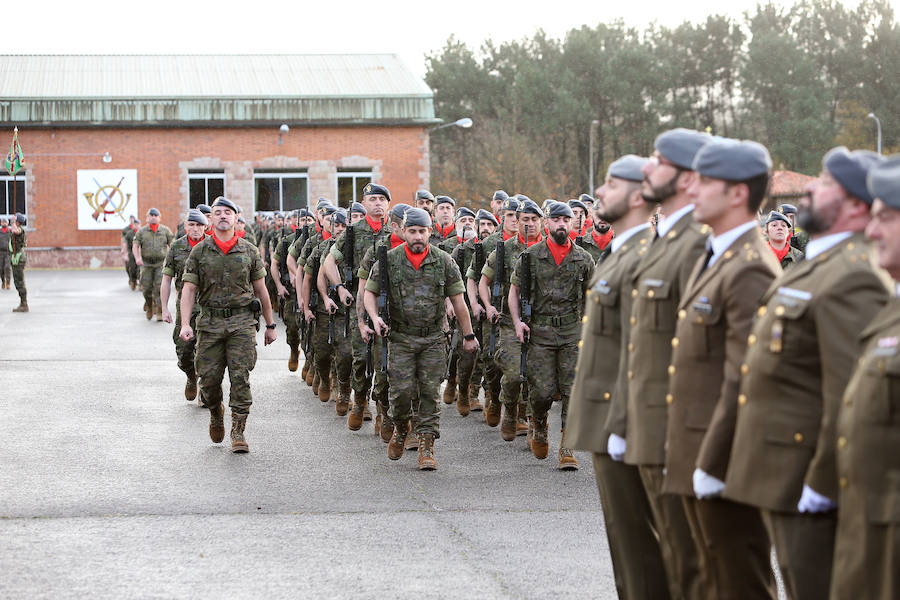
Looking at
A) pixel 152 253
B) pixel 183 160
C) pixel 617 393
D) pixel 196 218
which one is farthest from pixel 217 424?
pixel 183 160

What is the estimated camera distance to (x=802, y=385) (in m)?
4.14

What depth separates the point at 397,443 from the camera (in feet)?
35.3

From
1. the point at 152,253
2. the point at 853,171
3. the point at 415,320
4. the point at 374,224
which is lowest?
the point at 415,320

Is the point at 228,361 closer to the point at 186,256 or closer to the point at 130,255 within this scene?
the point at 186,256

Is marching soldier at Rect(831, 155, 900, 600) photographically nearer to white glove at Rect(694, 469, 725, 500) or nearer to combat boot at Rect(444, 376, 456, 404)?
white glove at Rect(694, 469, 725, 500)

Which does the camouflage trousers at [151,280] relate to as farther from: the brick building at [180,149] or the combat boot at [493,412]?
the brick building at [180,149]

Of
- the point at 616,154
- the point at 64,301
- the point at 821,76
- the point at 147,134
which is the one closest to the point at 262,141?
the point at 147,134

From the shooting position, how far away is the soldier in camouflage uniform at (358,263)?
41.0ft

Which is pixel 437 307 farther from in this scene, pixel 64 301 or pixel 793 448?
pixel 64 301

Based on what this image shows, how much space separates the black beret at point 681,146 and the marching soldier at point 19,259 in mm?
22929

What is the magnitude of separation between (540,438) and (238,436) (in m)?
2.48

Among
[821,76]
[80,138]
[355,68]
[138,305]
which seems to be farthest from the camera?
[821,76]

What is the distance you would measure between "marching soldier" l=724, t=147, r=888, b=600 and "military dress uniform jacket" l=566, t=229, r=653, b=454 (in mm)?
1208

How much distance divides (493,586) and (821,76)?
79.4m
